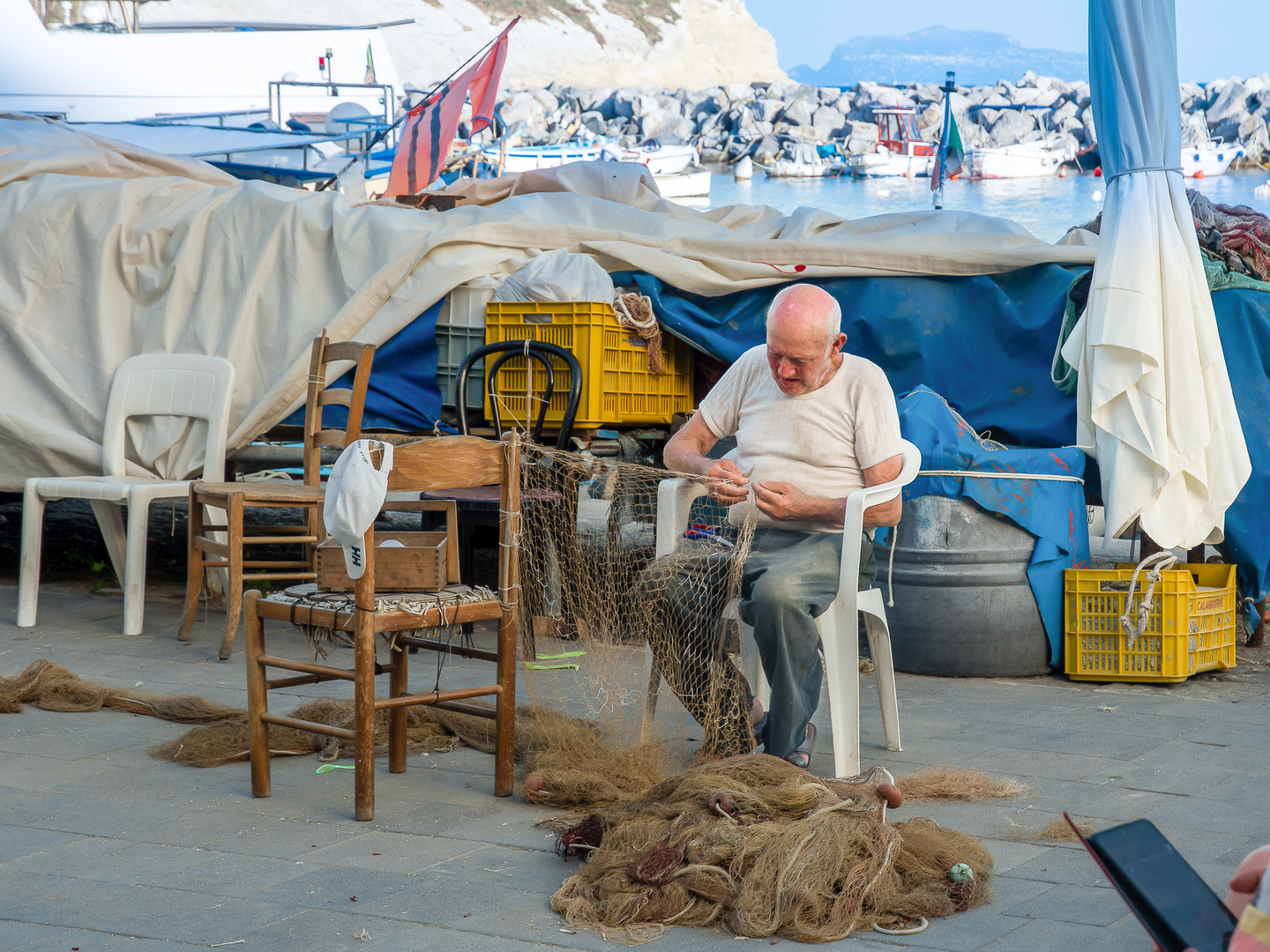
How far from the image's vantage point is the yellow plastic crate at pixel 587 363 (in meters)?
6.40

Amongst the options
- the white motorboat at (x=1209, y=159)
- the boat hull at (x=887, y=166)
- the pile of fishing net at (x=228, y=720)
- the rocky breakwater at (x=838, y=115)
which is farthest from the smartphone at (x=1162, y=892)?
the rocky breakwater at (x=838, y=115)

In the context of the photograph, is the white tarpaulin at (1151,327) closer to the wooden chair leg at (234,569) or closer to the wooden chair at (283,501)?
the wooden chair at (283,501)

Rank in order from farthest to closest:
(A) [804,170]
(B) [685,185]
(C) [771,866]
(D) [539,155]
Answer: (A) [804,170], (B) [685,185], (D) [539,155], (C) [771,866]

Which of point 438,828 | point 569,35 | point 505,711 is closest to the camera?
point 438,828

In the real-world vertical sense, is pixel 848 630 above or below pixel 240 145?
below

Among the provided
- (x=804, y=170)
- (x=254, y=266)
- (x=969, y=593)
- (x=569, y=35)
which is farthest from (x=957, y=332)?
(x=569, y=35)

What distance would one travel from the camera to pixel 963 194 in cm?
4756

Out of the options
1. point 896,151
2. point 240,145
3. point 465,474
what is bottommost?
point 465,474

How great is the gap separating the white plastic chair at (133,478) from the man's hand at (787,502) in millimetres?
2923

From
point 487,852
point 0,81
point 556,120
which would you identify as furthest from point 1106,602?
point 556,120

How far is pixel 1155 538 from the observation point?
516cm

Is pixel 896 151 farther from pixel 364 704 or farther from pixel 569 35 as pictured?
pixel 364 704

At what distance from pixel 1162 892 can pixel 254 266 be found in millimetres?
6257

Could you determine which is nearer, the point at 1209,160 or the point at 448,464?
the point at 448,464
